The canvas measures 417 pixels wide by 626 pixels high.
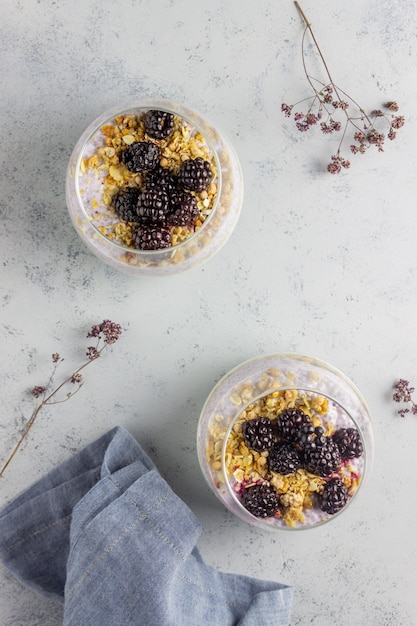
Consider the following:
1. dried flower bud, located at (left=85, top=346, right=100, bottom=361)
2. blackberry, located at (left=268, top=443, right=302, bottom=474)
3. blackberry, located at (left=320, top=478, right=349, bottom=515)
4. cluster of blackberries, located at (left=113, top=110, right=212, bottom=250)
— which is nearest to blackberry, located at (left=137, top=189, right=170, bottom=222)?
cluster of blackberries, located at (left=113, top=110, right=212, bottom=250)

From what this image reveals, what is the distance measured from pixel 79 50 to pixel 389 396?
A: 113cm

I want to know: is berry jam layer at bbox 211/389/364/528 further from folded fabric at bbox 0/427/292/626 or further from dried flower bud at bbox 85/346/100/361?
dried flower bud at bbox 85/346/100/361

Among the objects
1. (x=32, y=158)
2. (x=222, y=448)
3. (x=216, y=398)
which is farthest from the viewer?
(x=32, y=158)

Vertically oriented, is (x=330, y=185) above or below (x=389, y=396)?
above

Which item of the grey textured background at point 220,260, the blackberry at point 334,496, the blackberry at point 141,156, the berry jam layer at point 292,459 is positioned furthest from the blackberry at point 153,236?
the blackberry at point 334,496

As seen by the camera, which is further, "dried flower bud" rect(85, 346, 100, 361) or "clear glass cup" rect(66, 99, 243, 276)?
"dried flower bud" rect(85, 346, 100, 361)

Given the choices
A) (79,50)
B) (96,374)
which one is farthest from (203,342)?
(79,50)

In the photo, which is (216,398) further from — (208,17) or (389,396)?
(208,17)

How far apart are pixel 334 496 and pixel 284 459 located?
5.8 inches

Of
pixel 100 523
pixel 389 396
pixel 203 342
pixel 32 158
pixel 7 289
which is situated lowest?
pixel 389 396

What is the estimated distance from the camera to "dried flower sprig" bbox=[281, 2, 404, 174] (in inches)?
60.3

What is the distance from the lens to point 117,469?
151 cm

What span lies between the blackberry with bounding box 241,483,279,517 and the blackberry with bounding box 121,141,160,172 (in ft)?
2.28

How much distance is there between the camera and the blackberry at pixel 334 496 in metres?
1.31
